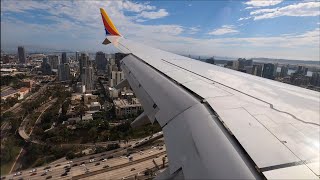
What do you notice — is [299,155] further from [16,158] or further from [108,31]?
[16,158]

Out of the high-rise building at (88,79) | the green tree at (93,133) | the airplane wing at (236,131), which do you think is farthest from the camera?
the high-rise building at (88,79)

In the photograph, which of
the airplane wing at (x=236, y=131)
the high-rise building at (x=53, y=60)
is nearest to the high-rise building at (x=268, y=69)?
the airplane wing at (x=236, y=131)

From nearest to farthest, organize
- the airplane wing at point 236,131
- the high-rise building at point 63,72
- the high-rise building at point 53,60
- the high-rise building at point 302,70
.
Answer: the airplane wing at point 236,131 → the high-rise building at point 302,70 → the high-rise building at point 63,72 → the high-rise building at point 53,60

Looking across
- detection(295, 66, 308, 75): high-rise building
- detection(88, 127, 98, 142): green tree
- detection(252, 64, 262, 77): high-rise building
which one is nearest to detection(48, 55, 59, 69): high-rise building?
detection(88, 127, 98, 142): green tree

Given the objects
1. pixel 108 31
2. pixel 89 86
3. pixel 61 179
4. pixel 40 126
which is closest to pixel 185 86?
pixel 108 31

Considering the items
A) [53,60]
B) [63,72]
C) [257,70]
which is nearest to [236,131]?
[257,70]

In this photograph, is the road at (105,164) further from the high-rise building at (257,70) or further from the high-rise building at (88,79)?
the high-rise building at (257,70)
